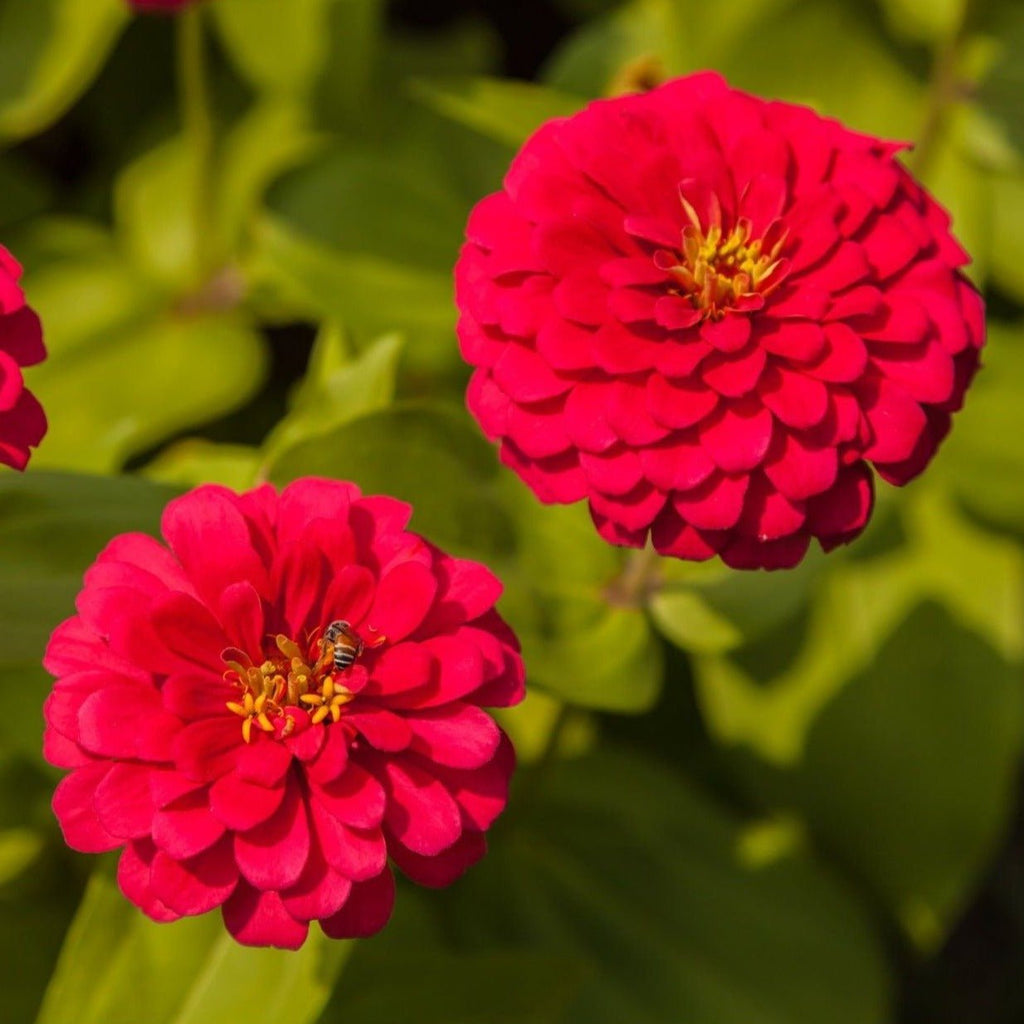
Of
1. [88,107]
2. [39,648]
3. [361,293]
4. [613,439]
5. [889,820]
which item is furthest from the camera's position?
[88,107]

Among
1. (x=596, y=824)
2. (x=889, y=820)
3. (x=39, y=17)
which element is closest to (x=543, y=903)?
(x=596, y=824)

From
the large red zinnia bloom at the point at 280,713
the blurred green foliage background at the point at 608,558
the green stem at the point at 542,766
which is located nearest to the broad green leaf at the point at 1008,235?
the blurred green foliage background at the point at 608,558

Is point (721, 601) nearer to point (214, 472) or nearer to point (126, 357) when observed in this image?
point (214, 472)

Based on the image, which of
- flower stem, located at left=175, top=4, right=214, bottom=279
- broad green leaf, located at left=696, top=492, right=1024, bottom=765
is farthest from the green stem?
flower stem, located at left=175, top=4, right=214, bottom=279

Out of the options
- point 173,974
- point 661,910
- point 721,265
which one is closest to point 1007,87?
point 721,265

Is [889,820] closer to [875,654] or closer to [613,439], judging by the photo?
[875,654]

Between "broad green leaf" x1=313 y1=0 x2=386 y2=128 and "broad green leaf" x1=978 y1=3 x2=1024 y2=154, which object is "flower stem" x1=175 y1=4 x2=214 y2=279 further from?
"broad green leaf" x1=978 y1=3 x2=1024 y2=154
